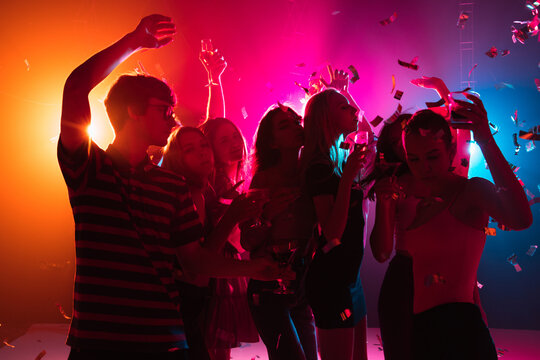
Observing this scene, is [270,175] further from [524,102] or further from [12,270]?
[12,270]

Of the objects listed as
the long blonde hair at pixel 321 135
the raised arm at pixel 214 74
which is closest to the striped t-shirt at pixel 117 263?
the long blonde hair at pixel 321 135

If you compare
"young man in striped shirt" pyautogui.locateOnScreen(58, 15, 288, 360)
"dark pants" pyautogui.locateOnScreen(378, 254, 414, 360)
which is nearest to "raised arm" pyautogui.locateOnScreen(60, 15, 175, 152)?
"young man in striped shirt" pyautogui.locateOnScreen(58, 15, 288, 360)

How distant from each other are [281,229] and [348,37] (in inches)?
148

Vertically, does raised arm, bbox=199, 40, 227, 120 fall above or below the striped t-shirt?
above

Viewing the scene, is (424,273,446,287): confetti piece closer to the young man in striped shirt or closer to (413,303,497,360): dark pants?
(413,303,497,360): dark pants

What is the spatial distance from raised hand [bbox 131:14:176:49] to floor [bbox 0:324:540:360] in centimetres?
336

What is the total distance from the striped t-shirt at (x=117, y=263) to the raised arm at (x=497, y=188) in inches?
40.2

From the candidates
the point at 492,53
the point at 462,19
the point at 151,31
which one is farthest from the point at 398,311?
the point at 462,19

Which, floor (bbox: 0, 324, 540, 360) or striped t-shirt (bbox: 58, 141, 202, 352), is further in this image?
floor (bbox: 0, 324, 540, 360)

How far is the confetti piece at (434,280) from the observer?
5.41ft

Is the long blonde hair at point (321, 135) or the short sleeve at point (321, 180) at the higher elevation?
the long blonde hair at point (321, 135)

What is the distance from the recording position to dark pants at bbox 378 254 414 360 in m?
2.11

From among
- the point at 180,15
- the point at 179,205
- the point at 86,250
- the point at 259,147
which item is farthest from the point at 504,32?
the point at 86,250

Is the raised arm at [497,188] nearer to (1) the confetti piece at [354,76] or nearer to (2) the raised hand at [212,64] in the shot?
Answer: (1) the confetti piece at [354,76]
